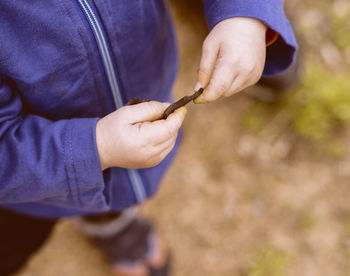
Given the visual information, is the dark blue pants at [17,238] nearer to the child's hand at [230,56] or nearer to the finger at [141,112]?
the finger at [141,112]

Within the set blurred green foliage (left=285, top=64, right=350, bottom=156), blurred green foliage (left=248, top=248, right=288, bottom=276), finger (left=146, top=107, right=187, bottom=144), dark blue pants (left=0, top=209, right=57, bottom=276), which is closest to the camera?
finger (left=146, top=107, right=187, bottom=144)

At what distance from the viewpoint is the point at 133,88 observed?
0.92 metres

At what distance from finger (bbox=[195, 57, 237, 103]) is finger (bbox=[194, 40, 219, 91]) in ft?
0.05

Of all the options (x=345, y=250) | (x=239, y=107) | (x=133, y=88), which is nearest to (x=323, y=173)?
(x=345, y=250)

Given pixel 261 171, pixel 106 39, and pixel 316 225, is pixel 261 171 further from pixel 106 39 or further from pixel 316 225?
pixel 106 39

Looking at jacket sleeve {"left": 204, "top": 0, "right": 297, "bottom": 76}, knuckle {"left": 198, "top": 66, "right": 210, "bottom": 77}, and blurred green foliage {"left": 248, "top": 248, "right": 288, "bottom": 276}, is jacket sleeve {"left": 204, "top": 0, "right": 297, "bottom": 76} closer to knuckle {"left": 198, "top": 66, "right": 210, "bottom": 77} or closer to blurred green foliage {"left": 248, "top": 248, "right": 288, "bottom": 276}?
knuckle {"left": 198, "top": 66, "right": 210, "bottom": 77}

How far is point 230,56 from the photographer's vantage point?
2.42 feet

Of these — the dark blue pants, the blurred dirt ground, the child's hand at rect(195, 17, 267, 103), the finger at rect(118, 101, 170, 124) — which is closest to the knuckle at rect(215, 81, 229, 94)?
the child's hand at rect(195, 17, 267, 103)

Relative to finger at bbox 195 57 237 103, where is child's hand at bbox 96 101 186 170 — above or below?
below

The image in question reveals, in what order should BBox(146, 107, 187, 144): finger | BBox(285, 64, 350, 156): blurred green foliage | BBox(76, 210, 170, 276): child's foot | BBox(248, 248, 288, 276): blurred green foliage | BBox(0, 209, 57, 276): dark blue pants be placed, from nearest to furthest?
BBox(146, 107, 187, 144): finger, BBox(0, 209, 57, 276): dark blue pants, BBox(248, 248, 288, 276): blurred green foliage, BBox(76, 210, 170, 276): child's foot, BBox(285, 64, 350, 156): blurred green foliage

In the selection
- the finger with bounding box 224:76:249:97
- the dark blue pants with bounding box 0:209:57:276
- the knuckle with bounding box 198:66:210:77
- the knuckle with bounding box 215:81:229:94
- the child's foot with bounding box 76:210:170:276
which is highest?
the knuckle with bounding box 198:66:210:77

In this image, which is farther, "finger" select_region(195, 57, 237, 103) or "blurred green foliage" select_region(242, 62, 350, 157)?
"blurred green foliage" select_region(242, 62, 350, 157)

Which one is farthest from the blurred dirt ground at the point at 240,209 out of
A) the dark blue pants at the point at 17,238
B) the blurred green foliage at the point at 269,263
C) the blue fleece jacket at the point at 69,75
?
the blue fleece jacket at the point at 69,75

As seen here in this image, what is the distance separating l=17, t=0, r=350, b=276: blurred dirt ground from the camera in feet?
4.63
